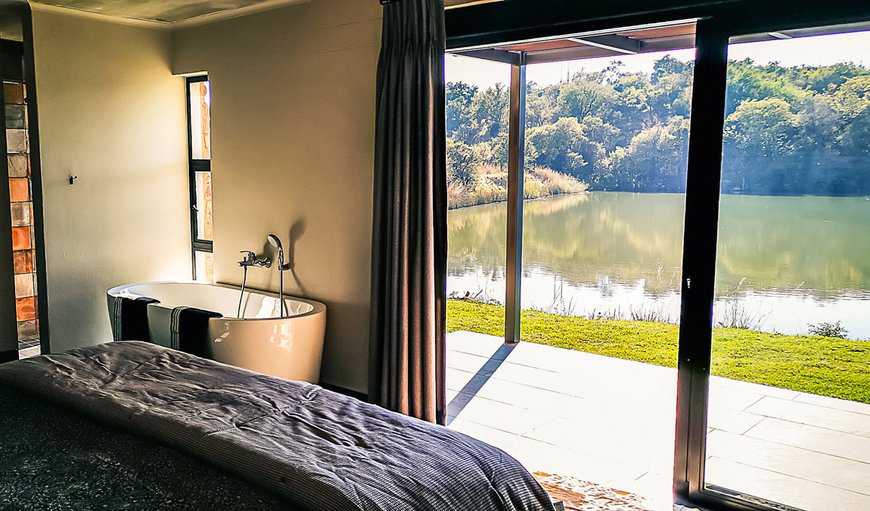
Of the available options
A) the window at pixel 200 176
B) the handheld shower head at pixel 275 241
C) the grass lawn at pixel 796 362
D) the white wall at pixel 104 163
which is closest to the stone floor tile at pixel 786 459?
the grass lawn at pixel 796 362

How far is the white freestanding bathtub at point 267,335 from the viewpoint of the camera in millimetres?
4031

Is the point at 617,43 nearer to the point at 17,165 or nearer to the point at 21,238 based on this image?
the point at 17,165

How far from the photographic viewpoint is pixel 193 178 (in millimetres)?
5629

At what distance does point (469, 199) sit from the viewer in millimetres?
6262

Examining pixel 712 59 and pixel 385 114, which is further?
pixel 385 114

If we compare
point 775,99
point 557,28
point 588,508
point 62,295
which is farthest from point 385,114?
point 62,295

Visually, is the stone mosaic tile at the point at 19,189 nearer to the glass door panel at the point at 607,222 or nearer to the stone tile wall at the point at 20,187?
the stone tile wall at the point at 20,187

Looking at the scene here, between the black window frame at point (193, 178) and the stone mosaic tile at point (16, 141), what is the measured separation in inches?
51.1

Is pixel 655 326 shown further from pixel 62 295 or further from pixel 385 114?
pixel 62 295

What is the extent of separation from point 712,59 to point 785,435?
154 cm

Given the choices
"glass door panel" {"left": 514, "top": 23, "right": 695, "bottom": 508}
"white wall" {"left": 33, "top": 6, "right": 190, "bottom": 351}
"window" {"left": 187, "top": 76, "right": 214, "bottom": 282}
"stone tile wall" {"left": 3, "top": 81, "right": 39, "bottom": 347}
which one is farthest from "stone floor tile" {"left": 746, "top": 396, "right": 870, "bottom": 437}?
"stone tile wall" {"left": 3, "top": 81, "right": 39, "bottom": 347}

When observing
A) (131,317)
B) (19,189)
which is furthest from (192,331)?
(19,189)

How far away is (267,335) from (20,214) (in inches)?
114

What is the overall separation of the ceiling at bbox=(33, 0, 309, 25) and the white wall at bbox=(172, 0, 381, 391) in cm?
8
